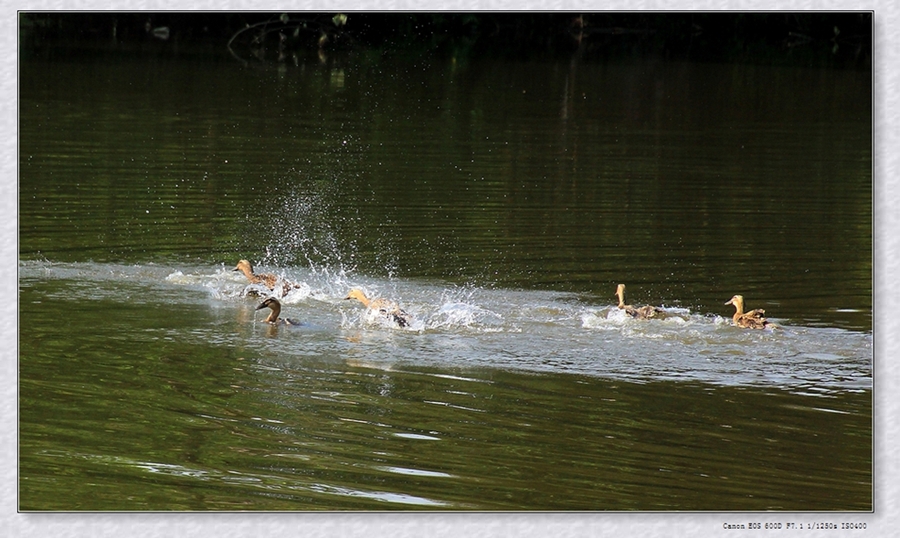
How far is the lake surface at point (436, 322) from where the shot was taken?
8.36m

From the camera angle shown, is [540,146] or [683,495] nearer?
[683,495]

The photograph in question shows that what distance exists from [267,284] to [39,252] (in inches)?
99.0

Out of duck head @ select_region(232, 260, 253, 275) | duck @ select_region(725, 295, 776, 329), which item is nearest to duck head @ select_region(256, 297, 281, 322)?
duck head @ select_region(232, 260, 253, 275)

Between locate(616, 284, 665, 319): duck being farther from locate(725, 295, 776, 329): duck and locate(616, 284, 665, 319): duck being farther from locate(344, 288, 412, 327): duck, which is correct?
locate(344, 288, 412, 327): duck

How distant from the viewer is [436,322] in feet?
38.2

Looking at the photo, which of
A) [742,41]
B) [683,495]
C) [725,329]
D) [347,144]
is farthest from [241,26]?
[683,495]

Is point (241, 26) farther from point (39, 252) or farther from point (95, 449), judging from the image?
point (95, 449)

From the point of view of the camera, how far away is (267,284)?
12.4 m

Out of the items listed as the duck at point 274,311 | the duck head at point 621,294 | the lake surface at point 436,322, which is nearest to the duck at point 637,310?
the duck head at point 621,294

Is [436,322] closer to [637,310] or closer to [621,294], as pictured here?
[621,294]

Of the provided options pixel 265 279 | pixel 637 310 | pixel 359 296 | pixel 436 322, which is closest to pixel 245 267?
pixel 265 279

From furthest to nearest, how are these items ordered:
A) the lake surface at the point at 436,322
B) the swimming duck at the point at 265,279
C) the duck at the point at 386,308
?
the swimming duck at the point at 265,279
the duck at the point at 386,308
the lake surface at the point at 436,322

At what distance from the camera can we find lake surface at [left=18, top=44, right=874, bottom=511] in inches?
329

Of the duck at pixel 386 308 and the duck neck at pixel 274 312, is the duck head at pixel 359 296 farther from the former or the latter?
the duck neck at pixel 274 312
